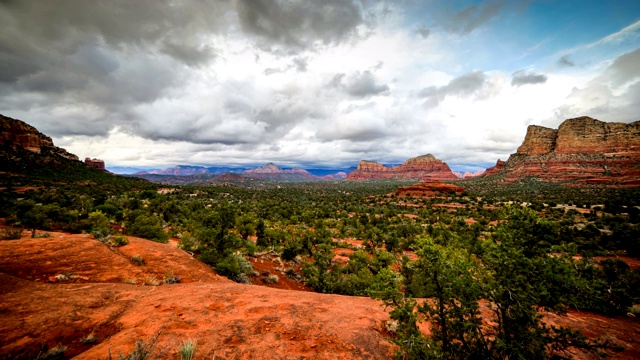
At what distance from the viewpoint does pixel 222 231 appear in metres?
17.0

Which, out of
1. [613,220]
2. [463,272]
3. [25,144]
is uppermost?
[25,144]

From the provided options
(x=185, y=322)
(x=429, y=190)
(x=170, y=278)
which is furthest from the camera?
(x=429, y=190)

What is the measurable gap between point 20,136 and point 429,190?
158 meters

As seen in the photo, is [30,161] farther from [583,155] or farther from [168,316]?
[583,155]

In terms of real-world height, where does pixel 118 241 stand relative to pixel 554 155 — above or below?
below

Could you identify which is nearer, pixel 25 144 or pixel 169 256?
pixel 169 256

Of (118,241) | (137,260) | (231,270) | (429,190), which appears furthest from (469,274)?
(429,190)

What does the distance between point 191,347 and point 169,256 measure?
1046cm

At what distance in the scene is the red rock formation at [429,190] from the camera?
101 m

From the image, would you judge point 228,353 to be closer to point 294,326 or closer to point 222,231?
point 294,326

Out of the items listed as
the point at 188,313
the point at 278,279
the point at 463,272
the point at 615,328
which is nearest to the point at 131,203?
the point at 278,279

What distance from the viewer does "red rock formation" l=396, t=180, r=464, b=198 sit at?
331 feet

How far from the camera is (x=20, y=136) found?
275 ft

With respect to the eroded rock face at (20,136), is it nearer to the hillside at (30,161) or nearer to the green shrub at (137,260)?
the hillside at (30,161)
